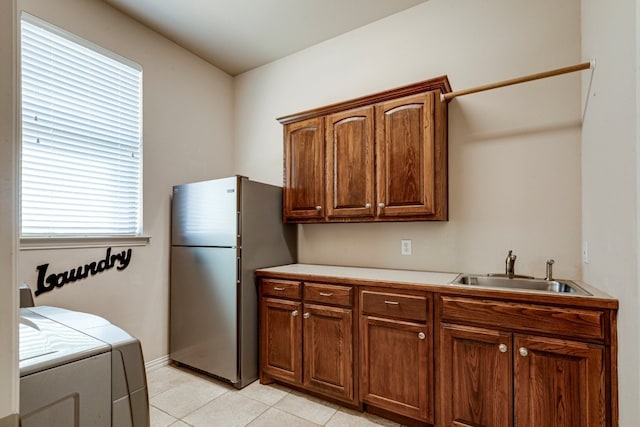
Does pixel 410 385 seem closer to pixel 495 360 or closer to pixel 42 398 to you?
pixel 495 360

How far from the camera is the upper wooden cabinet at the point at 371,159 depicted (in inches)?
85.9

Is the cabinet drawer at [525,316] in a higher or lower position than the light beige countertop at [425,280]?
lower

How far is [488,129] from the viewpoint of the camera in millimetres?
2281

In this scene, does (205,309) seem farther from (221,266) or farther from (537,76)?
(537,76)

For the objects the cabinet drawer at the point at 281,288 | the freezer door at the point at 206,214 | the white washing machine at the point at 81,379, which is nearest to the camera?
the white washing machine at the point at 81,379

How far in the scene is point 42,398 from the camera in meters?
0.89

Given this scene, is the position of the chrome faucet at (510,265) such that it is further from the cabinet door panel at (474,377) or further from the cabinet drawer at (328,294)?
the cabinet drawer at (328,294)

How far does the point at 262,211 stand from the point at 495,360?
1.90 metres

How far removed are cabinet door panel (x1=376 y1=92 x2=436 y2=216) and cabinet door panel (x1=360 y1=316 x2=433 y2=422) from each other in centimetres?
80

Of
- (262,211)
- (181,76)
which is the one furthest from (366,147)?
(181,76)

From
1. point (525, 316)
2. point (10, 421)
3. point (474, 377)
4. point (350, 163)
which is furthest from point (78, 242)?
point (525, 316)

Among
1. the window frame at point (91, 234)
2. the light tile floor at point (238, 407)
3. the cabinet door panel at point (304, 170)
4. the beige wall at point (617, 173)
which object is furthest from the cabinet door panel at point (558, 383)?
the window frame at point (91, 234)

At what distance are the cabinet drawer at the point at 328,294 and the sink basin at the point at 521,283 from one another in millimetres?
682

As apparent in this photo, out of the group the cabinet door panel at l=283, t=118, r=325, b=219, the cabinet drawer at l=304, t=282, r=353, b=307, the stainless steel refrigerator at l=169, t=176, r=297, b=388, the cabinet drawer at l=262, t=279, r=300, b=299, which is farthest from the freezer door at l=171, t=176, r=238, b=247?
the cabinet drawer at l=304, t=282, r=353, b=307
